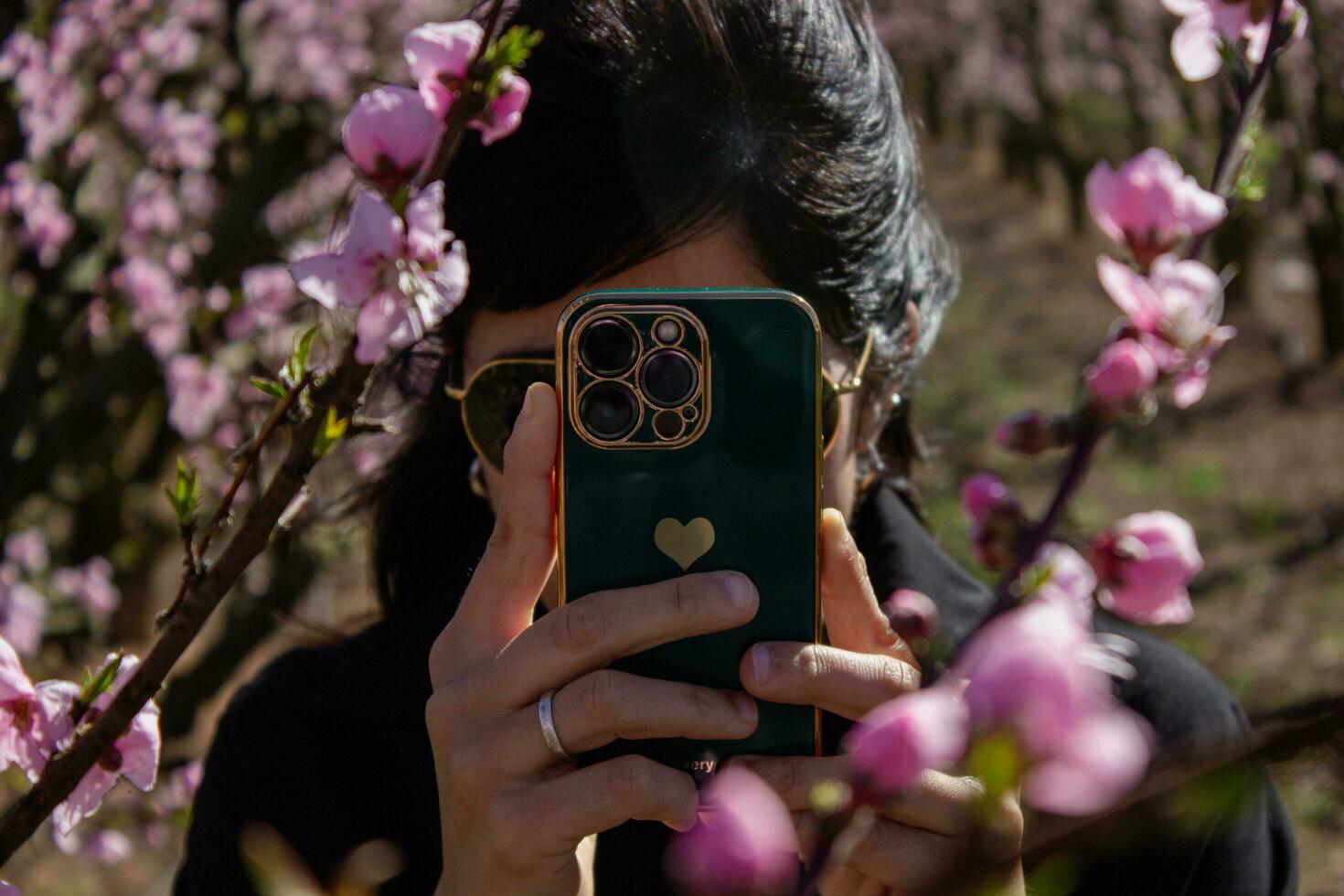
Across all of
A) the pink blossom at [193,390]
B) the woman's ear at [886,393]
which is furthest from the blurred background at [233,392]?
the woman's ear at [886,393]

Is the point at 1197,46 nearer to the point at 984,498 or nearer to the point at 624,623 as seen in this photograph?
the point at 984,498

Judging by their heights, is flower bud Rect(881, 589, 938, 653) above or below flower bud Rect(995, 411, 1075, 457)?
below

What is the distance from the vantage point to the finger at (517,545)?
0.66 m

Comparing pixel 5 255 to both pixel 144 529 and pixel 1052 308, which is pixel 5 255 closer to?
pixel 144 529

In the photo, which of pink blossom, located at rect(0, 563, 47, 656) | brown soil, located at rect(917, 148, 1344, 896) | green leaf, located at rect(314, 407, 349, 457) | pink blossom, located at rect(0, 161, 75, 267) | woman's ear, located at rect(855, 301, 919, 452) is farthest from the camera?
brown soil, located at rect(917, 148, 1344, 896)

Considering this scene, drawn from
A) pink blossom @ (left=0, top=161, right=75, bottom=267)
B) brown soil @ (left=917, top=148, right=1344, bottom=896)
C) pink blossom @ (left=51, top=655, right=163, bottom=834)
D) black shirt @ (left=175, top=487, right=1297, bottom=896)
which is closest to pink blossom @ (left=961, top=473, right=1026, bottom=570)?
pink blossom @ (left=51, top=655, right=163, bottom=834)

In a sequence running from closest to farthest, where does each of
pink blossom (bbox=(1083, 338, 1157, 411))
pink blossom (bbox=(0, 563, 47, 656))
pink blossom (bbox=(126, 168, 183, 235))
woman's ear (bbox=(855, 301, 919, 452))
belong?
pink blossom (bbox=(1083, 338, 1157, 411)) → woman's ear (bbox=(855, 301, 919, 452)) → pink blossom (bbox=(0, 563, 47, 656)) → pink blossom (bbox=(126, 168, 183, 235))

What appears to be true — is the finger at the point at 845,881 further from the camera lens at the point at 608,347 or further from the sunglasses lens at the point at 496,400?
the sunglasses lens at the point at 496,400

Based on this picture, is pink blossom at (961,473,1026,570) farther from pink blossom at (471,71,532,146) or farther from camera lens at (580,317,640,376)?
pink blossom at (471,71,532,146)

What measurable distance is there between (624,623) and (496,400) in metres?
0.38

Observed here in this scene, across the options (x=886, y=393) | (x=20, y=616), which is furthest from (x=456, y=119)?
(x=20, y=616)

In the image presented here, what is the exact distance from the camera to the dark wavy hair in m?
0.95

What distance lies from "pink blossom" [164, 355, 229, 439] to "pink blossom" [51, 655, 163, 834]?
6.71ft

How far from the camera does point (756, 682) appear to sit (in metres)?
0.64
